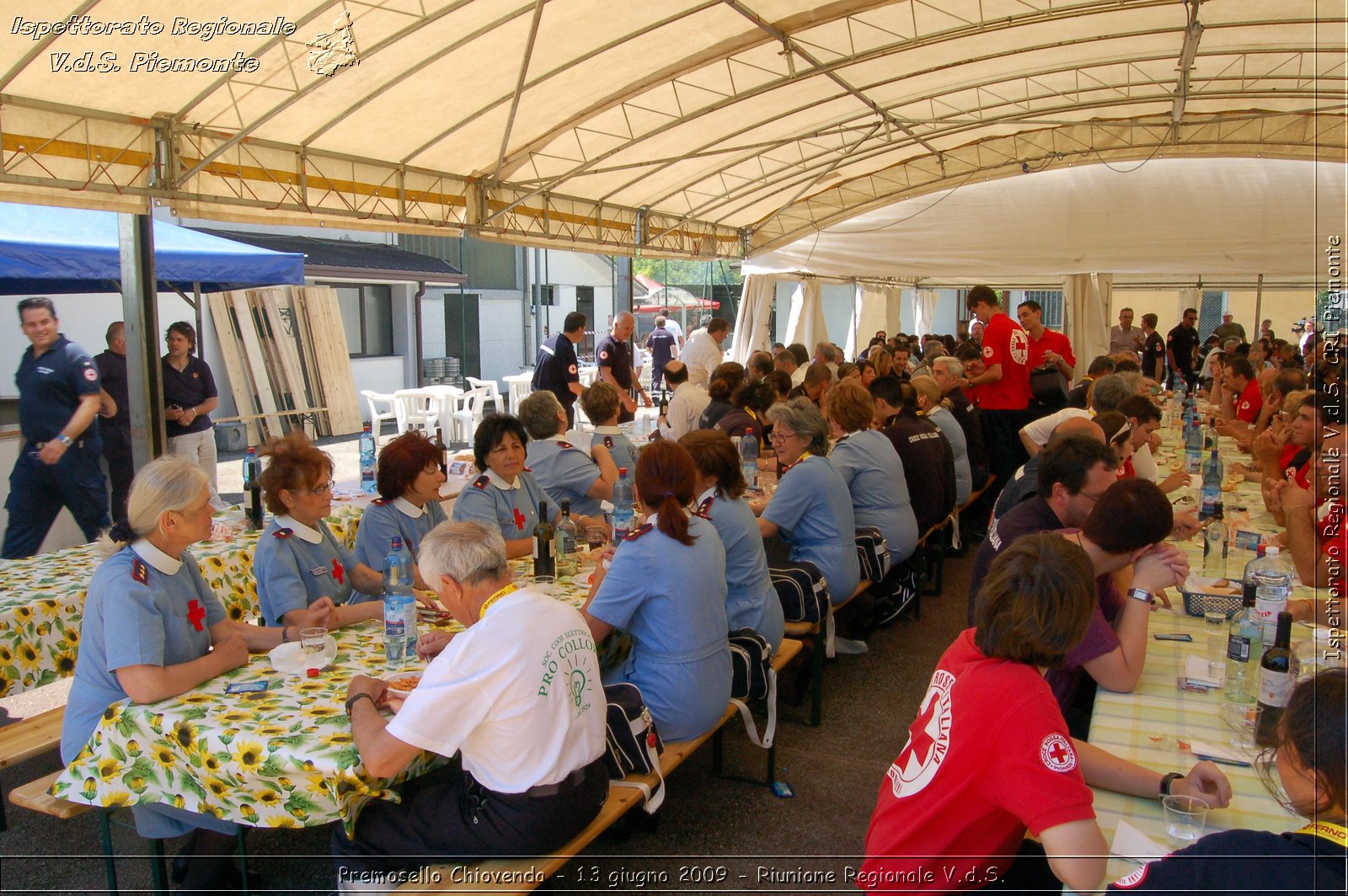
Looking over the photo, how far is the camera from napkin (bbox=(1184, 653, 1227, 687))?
257cm

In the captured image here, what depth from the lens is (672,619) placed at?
2896mm

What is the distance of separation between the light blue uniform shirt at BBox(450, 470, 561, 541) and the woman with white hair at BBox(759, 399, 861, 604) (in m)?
1.08

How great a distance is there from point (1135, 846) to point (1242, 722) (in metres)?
0.73

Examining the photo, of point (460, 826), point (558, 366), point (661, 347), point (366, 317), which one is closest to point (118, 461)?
point (558, 366)

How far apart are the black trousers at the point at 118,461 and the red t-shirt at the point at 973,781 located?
6.48 metres

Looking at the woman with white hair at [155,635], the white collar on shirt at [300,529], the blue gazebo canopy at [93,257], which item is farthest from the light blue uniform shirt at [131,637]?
the blue gazebo canopy at [93,257]

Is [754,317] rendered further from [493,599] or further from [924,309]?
[493,599]

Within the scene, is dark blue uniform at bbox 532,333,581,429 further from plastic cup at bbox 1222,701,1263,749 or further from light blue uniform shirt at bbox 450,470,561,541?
plastic cup at bbox 1222,701,1263,749

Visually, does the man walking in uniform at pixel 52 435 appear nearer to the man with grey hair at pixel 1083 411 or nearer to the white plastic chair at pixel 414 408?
the man with grey hair at pixel 1083 411

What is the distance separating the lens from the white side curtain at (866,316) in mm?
17469

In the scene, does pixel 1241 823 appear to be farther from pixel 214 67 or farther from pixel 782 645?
pixel 214 67

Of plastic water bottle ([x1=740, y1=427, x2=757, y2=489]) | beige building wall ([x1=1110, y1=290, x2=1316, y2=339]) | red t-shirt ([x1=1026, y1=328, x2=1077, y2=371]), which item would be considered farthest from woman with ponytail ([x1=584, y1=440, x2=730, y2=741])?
beige building wall ([x1=1110, y1=290, x2=1316, y2=339])

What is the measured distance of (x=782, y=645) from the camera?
3830 mm

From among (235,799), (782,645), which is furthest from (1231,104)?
(235,799)
